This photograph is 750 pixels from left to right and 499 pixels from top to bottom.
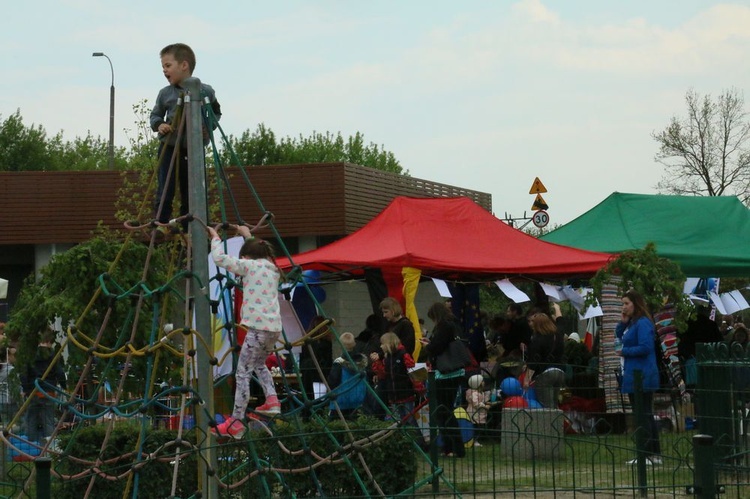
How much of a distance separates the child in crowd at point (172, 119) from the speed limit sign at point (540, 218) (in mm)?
16671

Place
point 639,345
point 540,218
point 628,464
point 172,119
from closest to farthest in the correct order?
point 172,119, point 628,464, point 639,345, point 540,218

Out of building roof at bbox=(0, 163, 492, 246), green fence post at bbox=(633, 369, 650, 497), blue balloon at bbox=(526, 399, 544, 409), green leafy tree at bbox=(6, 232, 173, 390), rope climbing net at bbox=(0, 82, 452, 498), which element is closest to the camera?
rope climbing net at bbox=(0, 82, 452, 498)

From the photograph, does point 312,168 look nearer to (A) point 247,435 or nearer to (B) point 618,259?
(B) point 618,259

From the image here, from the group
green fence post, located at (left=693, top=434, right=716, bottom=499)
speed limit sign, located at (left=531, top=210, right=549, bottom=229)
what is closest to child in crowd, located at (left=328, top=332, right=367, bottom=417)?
green fence post, located at (left=693, top=434, right=716, bottom=499)

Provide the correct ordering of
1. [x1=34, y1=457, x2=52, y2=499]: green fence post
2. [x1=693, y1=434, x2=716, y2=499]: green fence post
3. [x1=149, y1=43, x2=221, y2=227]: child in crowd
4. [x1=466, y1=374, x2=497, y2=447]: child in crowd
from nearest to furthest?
[x1=34, y1=457, x2=52, y2=499]: green fence post < [x1=693, y1=434, x2=716, y2=499]: green fence post < [x1=149, y1=43, x2=221, y2=227]: child in crowd < [x1=466, y1=374, x2=497, y2=447]: child in crowd

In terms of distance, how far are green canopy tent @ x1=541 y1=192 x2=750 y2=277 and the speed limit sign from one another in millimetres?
3804

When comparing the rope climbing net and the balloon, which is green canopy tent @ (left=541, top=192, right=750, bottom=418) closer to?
the balloon

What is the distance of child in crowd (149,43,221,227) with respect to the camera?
24.5ft

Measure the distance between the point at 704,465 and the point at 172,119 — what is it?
12.2 ft

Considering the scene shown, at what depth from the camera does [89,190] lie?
29.0 m

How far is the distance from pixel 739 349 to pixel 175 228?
15.4ft

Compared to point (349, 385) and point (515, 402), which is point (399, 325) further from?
point (349, 385)

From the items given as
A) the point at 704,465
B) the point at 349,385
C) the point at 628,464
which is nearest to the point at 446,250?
the point at 349,385

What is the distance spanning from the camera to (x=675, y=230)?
18.5 meters
